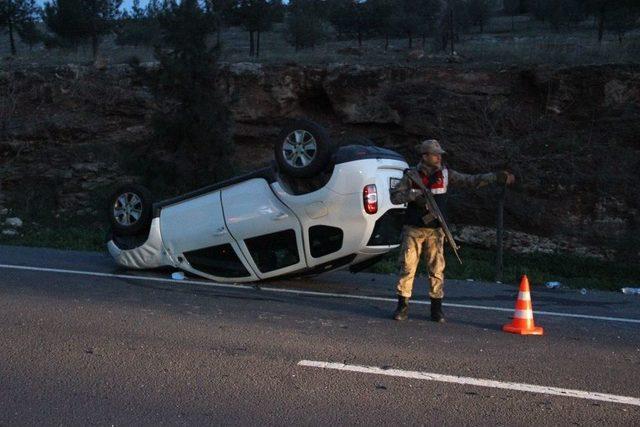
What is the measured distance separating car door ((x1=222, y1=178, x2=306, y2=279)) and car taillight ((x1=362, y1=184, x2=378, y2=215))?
0.85 m

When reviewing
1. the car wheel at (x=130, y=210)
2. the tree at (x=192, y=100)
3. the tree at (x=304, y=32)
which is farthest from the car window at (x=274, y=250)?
the tree at (x=304, y=32)

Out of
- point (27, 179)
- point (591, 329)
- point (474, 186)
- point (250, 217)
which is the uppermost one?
point (474, 186)

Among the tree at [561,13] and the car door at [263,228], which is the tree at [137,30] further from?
the car door at [263,228]

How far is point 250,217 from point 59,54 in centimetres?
2174

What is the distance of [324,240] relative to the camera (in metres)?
8.83

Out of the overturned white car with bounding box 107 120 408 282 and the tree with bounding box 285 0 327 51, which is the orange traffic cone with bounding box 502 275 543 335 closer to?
the overturned white car with bounding box 107 120 408 282

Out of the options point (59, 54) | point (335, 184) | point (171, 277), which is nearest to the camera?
point (335, 184)

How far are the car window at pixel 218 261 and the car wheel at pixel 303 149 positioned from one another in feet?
4.20

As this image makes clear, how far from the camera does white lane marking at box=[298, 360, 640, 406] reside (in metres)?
5.15

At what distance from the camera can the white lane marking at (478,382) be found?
16.9 feet

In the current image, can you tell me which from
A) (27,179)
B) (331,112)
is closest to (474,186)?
(331,112)

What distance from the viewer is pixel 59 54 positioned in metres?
28.2

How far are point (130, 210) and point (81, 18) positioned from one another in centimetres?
2469

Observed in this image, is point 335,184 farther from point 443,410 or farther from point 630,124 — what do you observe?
point 630,124
